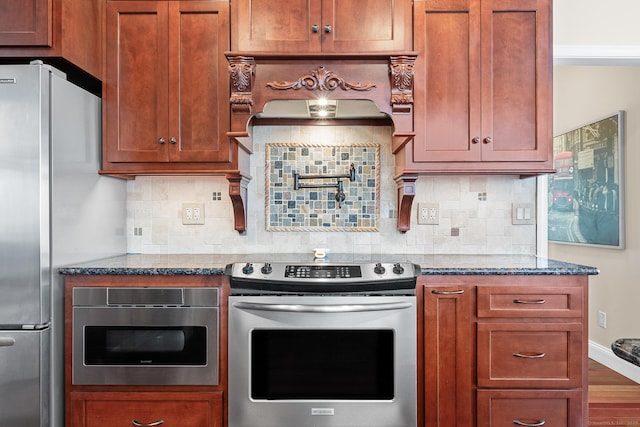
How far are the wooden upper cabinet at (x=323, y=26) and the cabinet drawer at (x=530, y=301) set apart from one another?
130 centimetres

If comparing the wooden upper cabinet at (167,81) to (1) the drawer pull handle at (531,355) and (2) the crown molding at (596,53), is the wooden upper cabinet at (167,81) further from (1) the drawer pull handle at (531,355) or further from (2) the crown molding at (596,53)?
(2) the crown molding at (596,53)

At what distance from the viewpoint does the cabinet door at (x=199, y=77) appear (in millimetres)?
2135

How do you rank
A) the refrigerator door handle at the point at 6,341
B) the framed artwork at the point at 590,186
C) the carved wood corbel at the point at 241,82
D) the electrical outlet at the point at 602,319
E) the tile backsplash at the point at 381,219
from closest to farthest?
the refrigerator door handle at the point at 6,341 < the carved wood corbel at the point at 241,82 < the tile backsplash at the point at 381,219 < the framed artwork at the point at 590,186 < the electrical outlet at the point at 602,319

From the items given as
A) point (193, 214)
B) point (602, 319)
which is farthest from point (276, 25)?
point (602, 319)

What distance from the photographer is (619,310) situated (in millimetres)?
3094

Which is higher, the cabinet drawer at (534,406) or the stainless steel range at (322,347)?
the stainless steel range at (322,347)

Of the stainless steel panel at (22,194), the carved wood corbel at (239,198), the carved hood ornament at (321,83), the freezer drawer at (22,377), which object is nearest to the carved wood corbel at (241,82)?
the carved hood ornament at (321,83)

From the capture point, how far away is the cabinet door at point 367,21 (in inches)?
81.1

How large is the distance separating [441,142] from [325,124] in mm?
717

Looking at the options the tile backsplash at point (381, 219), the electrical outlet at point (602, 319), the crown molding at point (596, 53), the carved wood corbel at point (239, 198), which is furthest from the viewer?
the electrical outlet at point (602, 319)

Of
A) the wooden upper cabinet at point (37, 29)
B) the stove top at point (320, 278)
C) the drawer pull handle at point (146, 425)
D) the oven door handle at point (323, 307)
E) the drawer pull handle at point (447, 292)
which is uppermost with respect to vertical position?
the wooden upper cabinet at point (37, 29)

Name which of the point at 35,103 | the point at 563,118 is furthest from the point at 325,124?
the point at 563,118

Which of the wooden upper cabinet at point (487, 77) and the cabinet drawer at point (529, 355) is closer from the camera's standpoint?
the cabinet drawer at point (529, 355)

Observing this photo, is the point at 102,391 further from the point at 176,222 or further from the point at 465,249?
the point at 465,249
